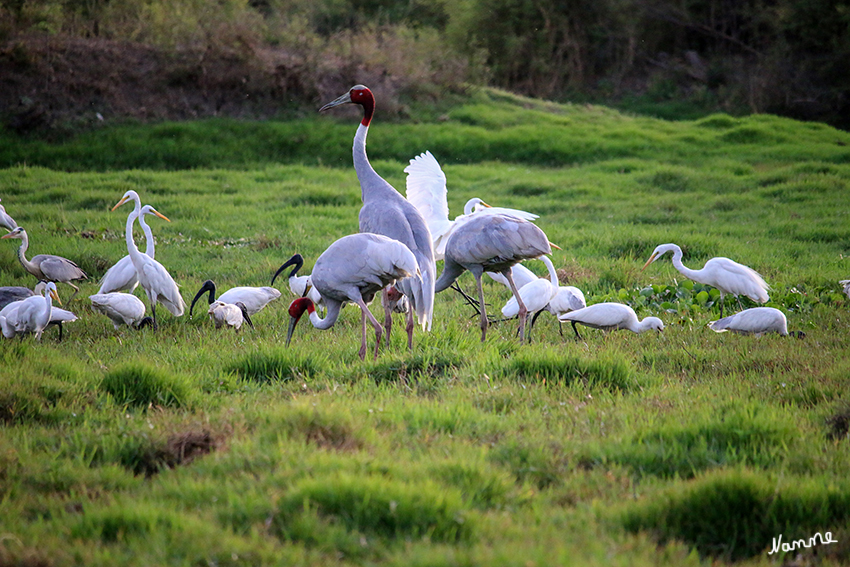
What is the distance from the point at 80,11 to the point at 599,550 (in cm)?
2132

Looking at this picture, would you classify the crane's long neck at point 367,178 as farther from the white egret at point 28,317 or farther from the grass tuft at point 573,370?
the white egret at point 28,317

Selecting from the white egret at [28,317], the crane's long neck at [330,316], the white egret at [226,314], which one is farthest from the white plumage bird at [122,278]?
the crane's long neck at [330,316]

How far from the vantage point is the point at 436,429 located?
4.20m

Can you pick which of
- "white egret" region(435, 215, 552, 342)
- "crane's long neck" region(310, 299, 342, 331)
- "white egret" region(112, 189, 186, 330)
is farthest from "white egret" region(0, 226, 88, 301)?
"white egret" region(435, 215, 552, 342)

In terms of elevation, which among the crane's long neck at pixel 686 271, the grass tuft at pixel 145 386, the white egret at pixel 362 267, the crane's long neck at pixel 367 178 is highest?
the crane's long neck at pixel 367 178

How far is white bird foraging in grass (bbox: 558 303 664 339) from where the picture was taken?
6445 mm

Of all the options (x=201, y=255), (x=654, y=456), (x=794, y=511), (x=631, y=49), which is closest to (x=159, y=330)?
(x=201, y=255)

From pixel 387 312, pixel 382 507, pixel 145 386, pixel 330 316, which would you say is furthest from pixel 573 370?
pixel 145 386

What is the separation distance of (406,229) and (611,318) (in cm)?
194

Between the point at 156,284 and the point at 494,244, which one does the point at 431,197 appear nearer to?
the point at 494,244

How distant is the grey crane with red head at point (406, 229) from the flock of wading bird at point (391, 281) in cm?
1

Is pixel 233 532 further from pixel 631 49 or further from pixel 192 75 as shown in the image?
pixel 631 49

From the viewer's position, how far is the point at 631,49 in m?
31.6

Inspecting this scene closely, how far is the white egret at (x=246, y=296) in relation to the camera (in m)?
7.31
